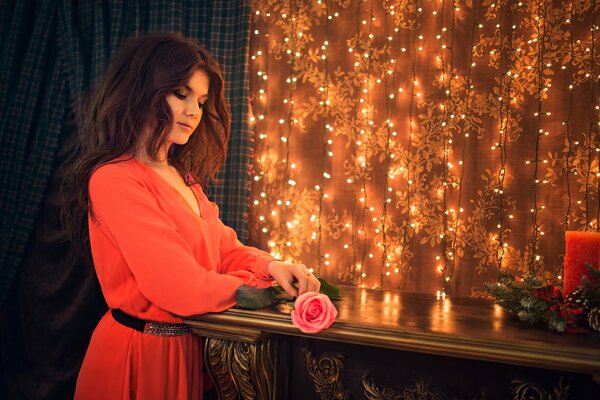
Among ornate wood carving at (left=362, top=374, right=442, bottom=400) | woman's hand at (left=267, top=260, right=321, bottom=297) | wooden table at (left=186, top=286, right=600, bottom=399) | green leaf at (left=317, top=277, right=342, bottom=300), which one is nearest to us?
wooden table at (left=186, top=286, right=600, bottom=399)

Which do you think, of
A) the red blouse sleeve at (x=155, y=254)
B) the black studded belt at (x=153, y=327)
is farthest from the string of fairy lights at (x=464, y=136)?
the black studded belt at (x=153, y=327)

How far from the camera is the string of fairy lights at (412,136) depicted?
196 centimetres

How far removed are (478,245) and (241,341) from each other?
4.07ft

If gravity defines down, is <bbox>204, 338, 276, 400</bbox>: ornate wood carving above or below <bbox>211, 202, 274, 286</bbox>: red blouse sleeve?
below

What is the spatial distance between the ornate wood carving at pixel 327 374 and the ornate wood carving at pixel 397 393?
2.5 inches

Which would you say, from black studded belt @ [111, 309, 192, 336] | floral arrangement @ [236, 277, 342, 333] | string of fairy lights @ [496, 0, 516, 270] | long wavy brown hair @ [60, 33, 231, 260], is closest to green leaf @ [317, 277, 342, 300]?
floral arrangement @ [236, 277, 342, 333]

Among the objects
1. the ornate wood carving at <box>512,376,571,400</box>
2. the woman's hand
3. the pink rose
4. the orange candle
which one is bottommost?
the ornate wood carving at <box>512,376,571,400</box>

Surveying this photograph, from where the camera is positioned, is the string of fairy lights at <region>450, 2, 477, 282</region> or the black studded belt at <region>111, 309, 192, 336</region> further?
the string of fairy lights at <region>450, 2, 477, 282</region>

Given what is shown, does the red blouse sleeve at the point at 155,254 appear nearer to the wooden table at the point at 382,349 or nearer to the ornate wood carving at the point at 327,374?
the wooden table at the point at 382,349

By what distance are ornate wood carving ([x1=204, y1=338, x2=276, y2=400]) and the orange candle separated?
0.81m

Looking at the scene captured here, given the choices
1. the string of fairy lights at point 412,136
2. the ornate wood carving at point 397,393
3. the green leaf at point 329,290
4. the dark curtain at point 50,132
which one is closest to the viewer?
the ornate wood carving at point 397,393

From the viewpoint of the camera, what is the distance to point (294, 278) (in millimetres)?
1364

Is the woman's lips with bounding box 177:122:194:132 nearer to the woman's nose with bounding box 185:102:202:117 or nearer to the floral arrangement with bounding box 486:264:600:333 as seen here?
the woman's nose with bounding box 185:102:202:117

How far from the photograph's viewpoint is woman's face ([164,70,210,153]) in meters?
1.43
